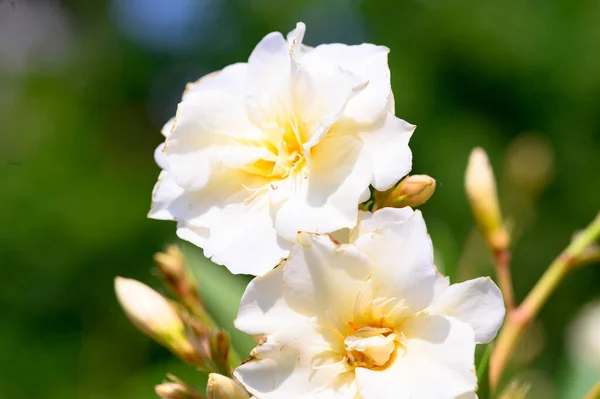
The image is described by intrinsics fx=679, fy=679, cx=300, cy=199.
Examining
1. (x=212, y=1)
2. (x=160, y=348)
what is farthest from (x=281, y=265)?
(x=212, y=1)

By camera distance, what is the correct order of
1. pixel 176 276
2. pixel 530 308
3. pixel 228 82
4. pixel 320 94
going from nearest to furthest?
1. pixel 320 94
2. pixel 228 82
3. pixel 530 308
4. pixel 176 276

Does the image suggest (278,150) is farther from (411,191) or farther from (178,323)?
(178,323)

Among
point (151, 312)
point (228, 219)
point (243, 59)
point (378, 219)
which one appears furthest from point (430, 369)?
point (243, 59)

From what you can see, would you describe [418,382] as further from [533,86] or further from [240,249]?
[533,86]

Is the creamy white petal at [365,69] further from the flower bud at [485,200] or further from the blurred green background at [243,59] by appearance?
the blurred green background at [243,59]

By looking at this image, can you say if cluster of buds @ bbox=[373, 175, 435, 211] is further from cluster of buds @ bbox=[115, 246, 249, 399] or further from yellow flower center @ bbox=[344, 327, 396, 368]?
cluster of buds @ bbox=[115, 246, 249, 399]

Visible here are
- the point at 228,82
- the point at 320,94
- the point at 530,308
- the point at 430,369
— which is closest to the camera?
the point at 430,369

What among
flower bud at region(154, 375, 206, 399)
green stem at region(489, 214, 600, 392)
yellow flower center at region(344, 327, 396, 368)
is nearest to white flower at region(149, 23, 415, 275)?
yellow flower center at region(344, 327, 396, 368)
